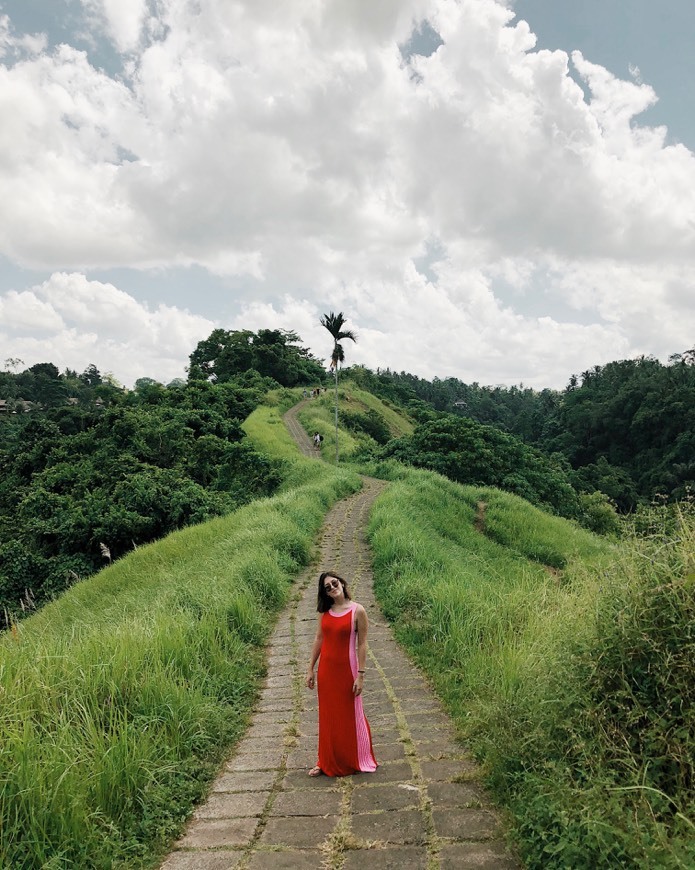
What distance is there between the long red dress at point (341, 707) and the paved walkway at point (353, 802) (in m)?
0.11

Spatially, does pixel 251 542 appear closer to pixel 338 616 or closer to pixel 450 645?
pixel 450 645

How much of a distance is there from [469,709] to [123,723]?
8.44ft

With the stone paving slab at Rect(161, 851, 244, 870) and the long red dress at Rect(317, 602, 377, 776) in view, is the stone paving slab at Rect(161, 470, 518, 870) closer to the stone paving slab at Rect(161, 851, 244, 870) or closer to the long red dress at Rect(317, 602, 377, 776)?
the stone paving slab at Rect(161, 851, 244, 870)

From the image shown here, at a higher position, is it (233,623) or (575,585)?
(575,585)

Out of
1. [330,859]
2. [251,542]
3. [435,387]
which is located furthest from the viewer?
[435,387]

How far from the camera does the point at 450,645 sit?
5910 mm

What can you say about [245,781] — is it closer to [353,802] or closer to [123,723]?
[353,802]

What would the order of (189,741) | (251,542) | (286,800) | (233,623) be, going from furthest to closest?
(251,542) → (233,623) → (189,741) → (286,800)

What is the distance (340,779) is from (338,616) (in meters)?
1.07

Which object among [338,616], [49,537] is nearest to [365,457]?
[49,537]

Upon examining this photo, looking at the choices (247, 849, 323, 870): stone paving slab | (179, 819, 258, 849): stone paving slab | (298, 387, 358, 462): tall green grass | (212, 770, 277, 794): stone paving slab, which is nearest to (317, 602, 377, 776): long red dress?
(212, 770, 277, 794): stone paving slab

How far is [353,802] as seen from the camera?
3.65 m

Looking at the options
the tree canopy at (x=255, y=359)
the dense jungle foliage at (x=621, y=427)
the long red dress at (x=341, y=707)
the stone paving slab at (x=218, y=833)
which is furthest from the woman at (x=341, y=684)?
the tree canopy at (x=255, y=359)

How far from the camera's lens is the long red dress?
4.04m
